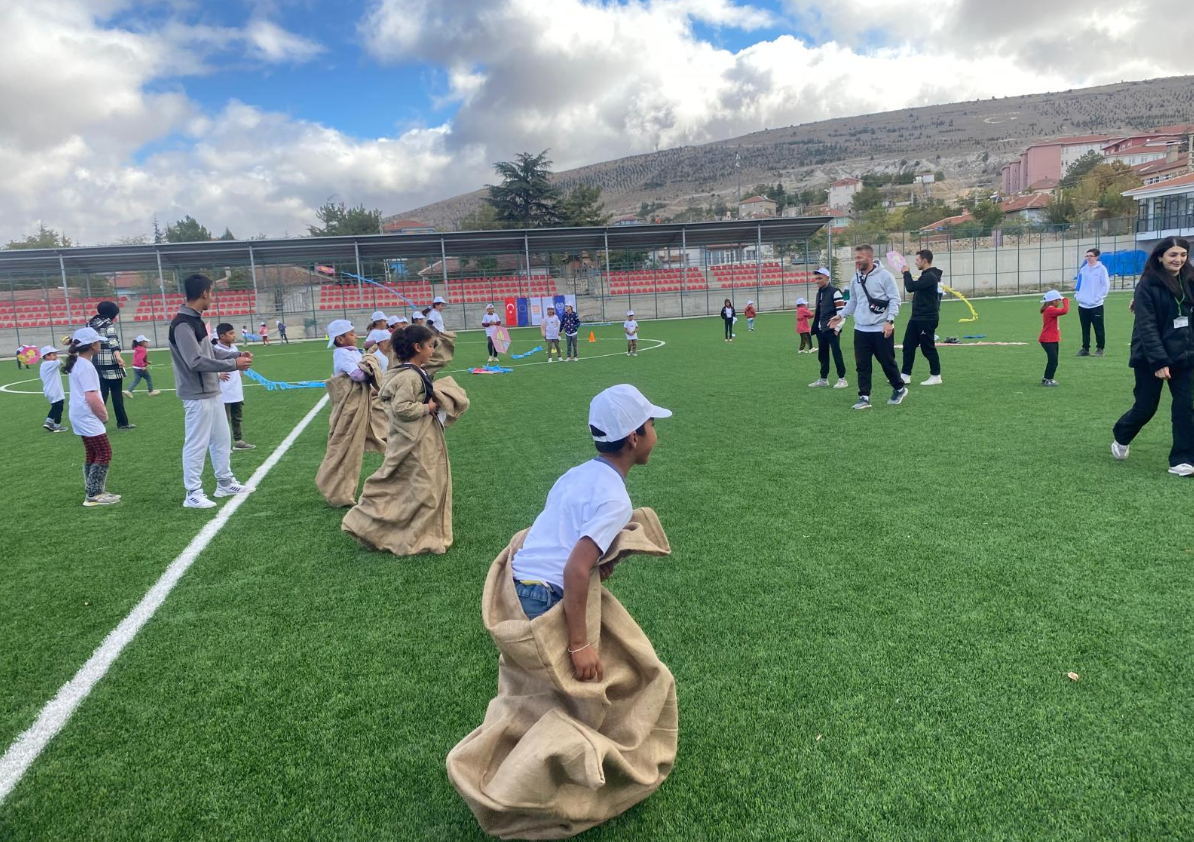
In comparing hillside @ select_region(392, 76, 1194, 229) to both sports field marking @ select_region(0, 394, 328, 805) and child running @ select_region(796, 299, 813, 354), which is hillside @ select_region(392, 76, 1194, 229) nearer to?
child running @ select_region(796, 299, 813, 354)

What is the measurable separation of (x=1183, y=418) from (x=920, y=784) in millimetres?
5198

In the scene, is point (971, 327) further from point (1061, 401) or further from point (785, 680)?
point (785, 680)

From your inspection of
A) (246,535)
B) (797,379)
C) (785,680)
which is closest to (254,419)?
(246,535)

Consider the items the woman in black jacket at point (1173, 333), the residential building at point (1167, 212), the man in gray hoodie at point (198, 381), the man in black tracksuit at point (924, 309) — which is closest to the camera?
the woman in black jacket at point (1173, 333)

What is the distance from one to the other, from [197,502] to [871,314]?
841 centimetres

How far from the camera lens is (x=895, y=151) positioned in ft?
591

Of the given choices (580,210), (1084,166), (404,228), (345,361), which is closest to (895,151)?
(1084,166)

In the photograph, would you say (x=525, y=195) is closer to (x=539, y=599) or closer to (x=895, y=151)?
(x=539, y=599)

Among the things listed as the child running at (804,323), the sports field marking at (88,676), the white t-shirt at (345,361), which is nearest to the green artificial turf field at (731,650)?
the sports field marking at (88,676)

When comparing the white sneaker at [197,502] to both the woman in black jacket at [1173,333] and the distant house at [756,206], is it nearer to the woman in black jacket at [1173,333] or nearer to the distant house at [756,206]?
the woman in black jacket at [1173,333]

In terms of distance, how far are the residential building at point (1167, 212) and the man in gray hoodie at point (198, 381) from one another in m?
61.5

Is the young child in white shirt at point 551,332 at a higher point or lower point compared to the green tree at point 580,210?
Answer: lower

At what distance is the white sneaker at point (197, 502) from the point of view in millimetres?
7012

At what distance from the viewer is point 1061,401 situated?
390 inches
